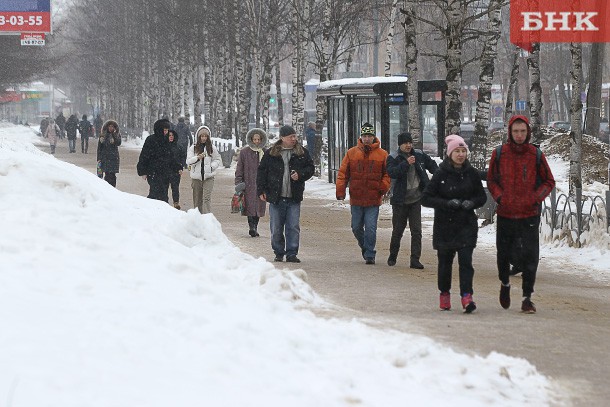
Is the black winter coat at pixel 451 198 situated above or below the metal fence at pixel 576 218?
above

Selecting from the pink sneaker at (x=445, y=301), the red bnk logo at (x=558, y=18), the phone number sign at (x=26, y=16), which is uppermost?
the phone number sign at (x=26, y=16)

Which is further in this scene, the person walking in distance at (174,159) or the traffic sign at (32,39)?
the traffic sign at (32,39)

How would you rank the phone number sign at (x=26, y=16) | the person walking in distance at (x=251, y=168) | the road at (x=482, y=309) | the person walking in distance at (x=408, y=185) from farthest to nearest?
the phone number sign at (x=26, y=16) < the person walking in distance at (x=251, y=168) < the person walking in distance at (x=408, y=185) < the road at (x=482, y=309)

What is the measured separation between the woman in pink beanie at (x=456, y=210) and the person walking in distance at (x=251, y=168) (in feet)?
25.2

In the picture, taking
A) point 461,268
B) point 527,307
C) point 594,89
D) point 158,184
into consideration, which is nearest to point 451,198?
point 461,268

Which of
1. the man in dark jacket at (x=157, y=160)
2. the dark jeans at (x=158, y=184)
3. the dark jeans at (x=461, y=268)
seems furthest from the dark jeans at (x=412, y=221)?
the dark jeans at (x=158, y=184)

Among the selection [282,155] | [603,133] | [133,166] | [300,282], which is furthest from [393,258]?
[603,133]

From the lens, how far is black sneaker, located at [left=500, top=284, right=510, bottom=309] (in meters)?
11.5

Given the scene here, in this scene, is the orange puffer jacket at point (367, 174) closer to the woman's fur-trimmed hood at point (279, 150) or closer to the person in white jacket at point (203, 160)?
the woman's fur-trimmed hood at point (279, 150)

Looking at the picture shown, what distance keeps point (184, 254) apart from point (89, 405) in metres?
4.47

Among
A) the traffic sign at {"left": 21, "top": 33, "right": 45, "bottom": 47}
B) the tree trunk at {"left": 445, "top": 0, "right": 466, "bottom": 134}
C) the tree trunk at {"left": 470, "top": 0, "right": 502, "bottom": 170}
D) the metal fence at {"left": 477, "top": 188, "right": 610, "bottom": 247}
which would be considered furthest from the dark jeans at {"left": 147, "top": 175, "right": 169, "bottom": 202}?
the traffic sign at {"left": 21, "top": 33, "right": 45, "bottom": 47}

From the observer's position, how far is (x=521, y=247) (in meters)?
11.4

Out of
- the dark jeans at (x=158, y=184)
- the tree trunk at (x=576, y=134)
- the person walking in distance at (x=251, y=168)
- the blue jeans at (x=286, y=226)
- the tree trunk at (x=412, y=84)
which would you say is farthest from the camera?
the tree trunk at (x=412, y=84)

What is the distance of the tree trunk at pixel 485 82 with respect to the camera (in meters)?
26.3
